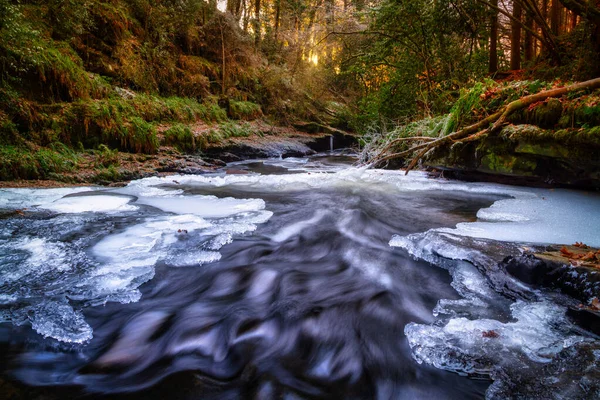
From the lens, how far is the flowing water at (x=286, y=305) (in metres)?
1.74

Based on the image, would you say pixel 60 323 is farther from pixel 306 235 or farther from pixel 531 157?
pixel 531 157

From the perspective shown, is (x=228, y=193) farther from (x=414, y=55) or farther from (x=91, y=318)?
(x=414, y=55)

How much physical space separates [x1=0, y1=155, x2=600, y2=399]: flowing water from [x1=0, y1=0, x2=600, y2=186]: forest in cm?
205

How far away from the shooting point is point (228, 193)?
6.28 m

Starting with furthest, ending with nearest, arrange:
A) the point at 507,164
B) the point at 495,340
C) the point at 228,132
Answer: the point at 228,132
the point at 507,164
the point at 495,340

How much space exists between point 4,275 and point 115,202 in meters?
2.68

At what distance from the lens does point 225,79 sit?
15.0 metres

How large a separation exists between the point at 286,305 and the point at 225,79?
1454 cm

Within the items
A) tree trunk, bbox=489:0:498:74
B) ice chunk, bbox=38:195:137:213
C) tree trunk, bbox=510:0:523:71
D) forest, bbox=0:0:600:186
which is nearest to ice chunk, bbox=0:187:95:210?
ice chunk, bbox=38:195:137:213

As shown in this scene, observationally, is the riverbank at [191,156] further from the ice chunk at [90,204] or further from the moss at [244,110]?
the ice chunk at [90,204]

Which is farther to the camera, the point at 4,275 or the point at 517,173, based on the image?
the point at 517,173

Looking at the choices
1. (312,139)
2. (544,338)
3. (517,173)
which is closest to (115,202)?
(544,338)

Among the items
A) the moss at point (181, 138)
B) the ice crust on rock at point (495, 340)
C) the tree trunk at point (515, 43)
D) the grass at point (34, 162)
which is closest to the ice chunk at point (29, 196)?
the grass at point (34, 162)

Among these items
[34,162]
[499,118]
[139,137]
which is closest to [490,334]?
[499,118]
